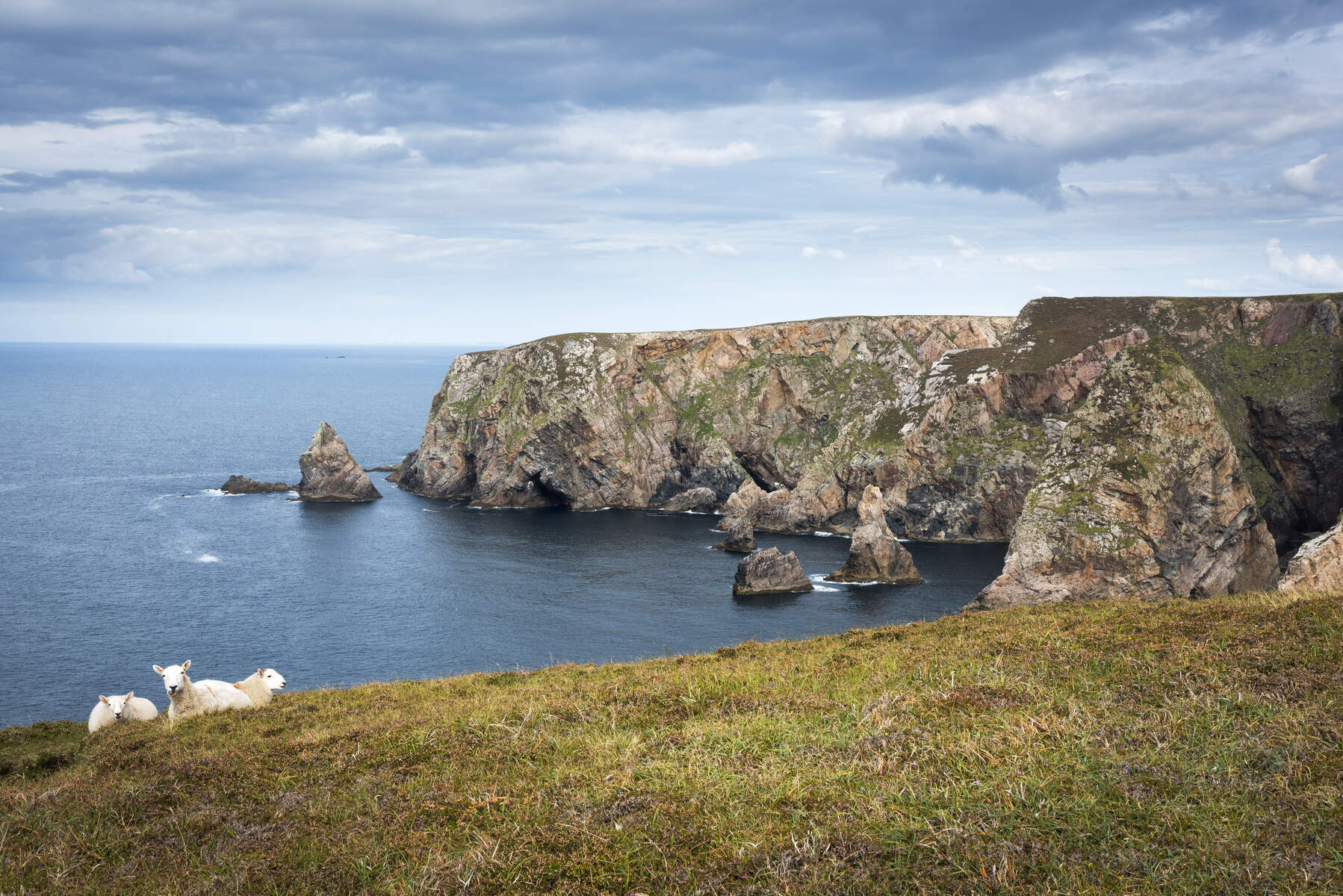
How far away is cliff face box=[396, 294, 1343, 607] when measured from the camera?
97.1 metres

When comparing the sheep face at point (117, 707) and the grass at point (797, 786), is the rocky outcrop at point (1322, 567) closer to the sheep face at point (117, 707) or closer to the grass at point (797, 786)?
the grass at point (797, 786)

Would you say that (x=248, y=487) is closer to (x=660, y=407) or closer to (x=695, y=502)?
(x=660, y=407)

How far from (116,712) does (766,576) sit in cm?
6878

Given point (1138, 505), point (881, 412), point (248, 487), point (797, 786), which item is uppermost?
point (881, 412)

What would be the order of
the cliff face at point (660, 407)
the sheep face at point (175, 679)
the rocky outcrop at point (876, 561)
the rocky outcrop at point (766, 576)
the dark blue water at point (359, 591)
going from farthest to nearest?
the cliff face at point (660, 407)
the rocky outcrop at point (876, 561)
the rocky outcrop at point (766, 576)
the dark blue water at point (359, 591)
the sheep face at point (175, 679)

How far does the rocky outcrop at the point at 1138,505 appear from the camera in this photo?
2468 inches

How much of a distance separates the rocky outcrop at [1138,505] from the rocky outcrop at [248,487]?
388 ft

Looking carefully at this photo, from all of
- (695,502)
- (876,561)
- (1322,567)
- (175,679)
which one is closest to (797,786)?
(175,679)

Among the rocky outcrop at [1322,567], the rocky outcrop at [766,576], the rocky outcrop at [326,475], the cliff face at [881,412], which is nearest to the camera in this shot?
the rocky outcrop at [1322,567]

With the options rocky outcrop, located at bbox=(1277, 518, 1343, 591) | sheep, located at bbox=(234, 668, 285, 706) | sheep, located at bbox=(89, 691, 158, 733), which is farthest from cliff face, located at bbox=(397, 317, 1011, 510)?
sheep, located at bbox=(89, 691, 158, 733)

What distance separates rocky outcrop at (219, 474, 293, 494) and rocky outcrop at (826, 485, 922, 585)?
319 feet

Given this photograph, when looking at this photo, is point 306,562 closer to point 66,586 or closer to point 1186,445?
point 66,586

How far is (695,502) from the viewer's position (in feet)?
437

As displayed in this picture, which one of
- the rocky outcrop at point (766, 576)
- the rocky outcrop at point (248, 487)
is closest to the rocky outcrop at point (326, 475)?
the rocky outcrop at point (248, 487)
